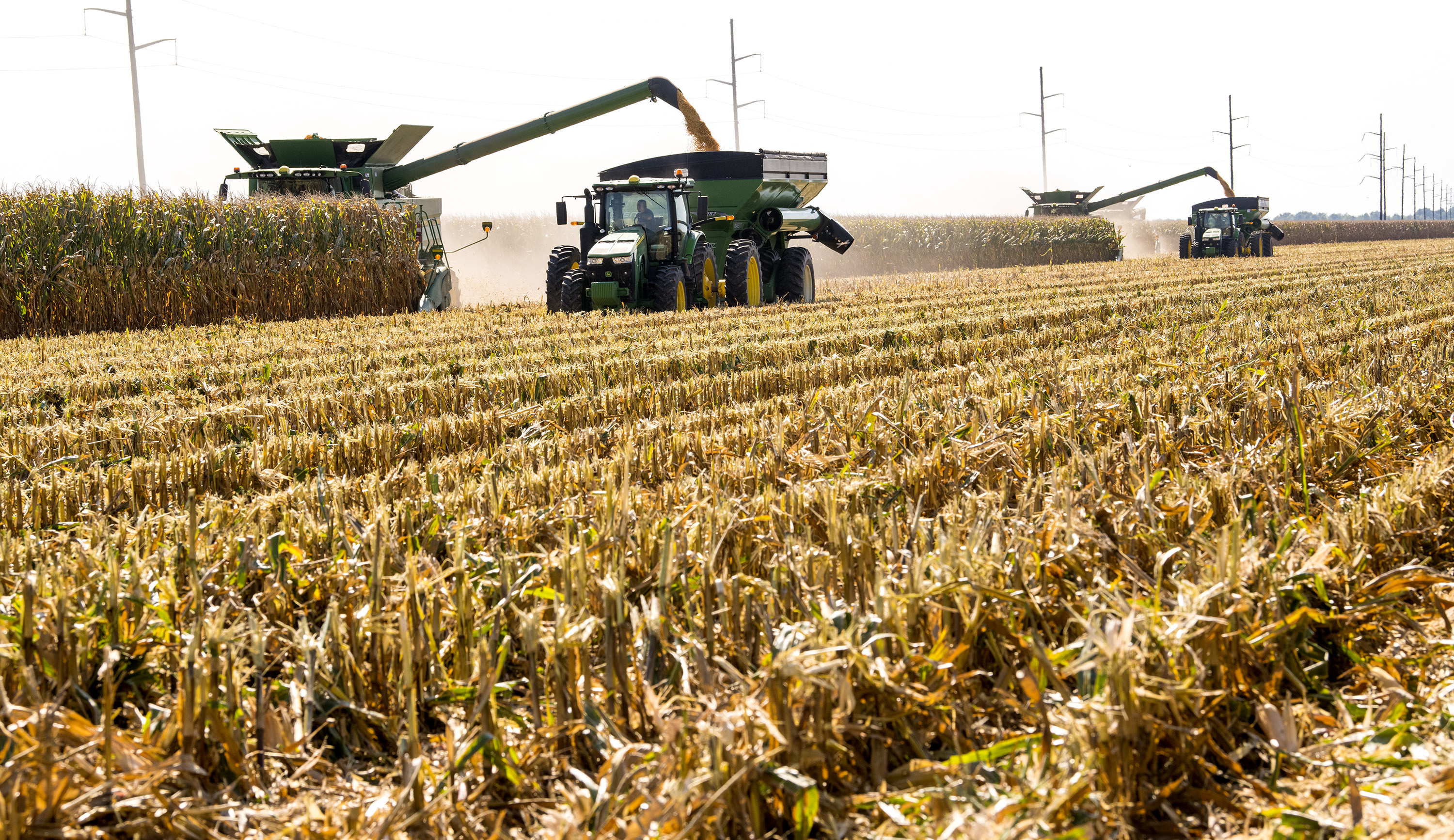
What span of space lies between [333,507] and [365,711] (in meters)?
1.68

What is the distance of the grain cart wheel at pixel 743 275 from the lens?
47.2ft

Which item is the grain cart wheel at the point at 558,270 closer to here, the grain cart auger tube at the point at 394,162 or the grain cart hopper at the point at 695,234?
the grain cart hopper at the point at 695,234

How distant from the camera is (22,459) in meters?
4.95

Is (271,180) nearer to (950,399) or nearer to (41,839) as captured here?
(950,399)

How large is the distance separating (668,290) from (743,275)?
1.92 metres

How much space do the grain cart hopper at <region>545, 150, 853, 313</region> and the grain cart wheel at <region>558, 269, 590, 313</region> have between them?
0.5 inches

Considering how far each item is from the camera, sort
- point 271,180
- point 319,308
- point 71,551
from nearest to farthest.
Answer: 1. point 71,551
2. point 319,308
3. point 271,180

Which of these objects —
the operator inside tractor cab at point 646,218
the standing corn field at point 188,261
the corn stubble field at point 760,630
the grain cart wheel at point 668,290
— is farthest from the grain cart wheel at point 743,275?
the corn stubble field at point 760,630

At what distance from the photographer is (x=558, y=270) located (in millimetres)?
13531

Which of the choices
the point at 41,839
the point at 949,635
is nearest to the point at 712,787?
the point at 949,635

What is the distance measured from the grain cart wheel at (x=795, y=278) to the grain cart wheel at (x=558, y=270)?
3.81m

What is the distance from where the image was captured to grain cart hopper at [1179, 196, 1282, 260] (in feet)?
106

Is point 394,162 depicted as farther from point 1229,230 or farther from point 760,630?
point 1229,230

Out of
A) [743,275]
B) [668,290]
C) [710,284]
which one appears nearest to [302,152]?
[710,284]
